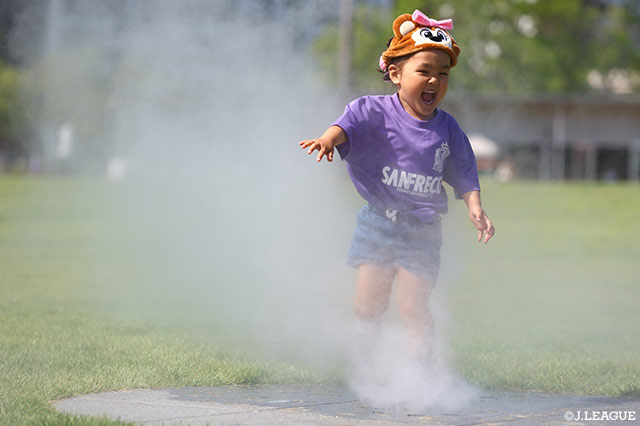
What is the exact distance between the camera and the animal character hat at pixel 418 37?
4402 mm

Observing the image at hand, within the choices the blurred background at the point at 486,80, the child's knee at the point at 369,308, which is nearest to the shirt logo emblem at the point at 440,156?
the child's knee at the point at 369,308

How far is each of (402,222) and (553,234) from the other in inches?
482

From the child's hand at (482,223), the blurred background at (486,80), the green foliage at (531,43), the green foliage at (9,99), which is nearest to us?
the child's hand at (482,223)

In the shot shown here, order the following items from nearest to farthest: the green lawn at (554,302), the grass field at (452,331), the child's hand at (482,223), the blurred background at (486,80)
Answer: the child's hand at (482,223) → the grass field at (452,331) → the green lawn at (554,302) → the blurred background at (486,80)

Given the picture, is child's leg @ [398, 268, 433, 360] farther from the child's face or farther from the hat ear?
the hat ear

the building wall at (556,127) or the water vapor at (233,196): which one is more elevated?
the building wall at (556,127)

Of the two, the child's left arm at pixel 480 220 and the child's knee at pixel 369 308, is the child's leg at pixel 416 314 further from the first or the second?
the child's left arm at pixel 480 220

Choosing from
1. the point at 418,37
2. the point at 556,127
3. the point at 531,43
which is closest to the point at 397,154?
the point at 418,37

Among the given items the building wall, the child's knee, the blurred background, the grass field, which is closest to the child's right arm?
the child's knee

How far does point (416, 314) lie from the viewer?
14.4 ft

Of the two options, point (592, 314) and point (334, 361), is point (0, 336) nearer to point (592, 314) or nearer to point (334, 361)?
point (334, 361)

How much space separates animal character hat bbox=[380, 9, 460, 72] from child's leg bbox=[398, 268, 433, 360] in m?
0.93

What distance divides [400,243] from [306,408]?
2.77ft

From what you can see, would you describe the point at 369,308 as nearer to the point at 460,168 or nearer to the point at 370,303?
the point at 370,303
